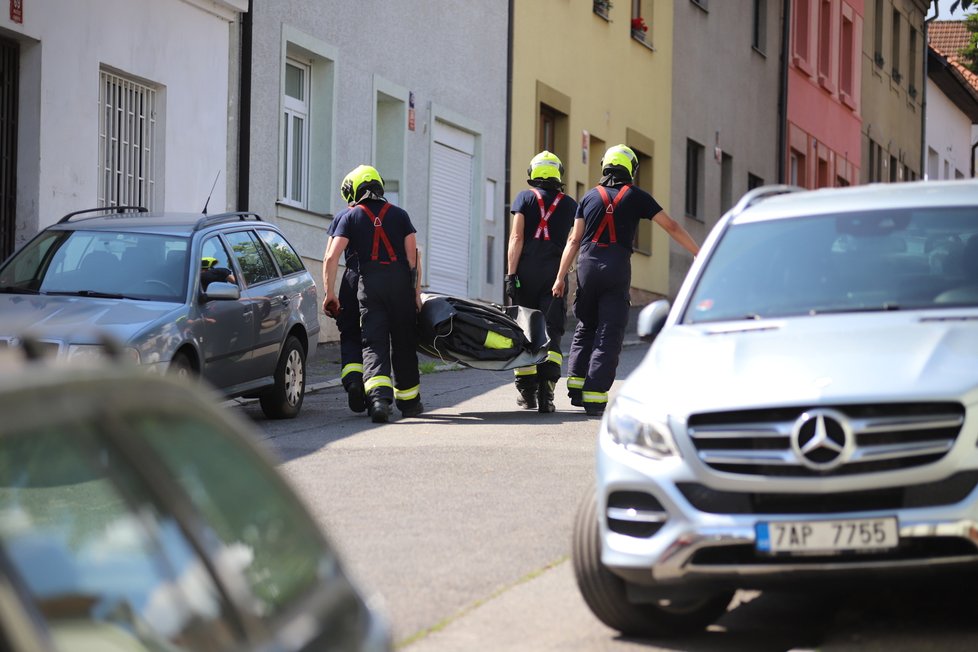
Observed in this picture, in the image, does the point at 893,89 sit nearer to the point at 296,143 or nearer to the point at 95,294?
the point at 296,143

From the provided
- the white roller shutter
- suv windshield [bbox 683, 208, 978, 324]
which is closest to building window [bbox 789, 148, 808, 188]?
the white roller shutter

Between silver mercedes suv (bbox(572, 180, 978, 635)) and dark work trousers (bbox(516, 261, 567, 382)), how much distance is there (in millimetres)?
7359

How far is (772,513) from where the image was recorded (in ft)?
18.7

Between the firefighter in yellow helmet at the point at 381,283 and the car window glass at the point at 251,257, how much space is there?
0.62 m

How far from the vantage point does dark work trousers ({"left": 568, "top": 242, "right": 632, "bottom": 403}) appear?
13.3m

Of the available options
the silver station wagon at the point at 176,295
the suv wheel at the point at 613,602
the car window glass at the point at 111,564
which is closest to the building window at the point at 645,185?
the silver station wagon at the point at 176,295

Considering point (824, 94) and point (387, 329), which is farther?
point (824, 94)

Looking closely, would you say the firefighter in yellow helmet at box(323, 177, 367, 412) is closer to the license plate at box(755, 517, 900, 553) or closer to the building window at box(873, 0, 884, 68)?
the license plate at box(755, 517, 900, 553)

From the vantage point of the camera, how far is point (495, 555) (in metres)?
7.60

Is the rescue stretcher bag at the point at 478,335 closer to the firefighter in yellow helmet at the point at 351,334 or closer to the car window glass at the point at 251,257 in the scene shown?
the firefighter in yellow helmet at the point at 351,334

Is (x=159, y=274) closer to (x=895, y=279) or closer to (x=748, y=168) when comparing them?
(x=895, y=279)

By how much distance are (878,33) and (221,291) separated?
1688 inches

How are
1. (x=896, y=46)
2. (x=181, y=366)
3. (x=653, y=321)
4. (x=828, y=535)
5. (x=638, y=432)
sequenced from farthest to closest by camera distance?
(x=896, y=46), (x=181, y=366), (x=653, y=321), (x=638, y=432), (x=828, y=535)

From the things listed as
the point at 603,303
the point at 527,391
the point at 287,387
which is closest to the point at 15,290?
the point at 287,387
